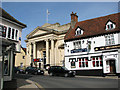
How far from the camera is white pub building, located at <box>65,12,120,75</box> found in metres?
23.0

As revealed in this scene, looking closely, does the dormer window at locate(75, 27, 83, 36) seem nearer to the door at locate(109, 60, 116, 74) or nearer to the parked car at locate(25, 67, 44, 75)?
the door at locate(109, 60, 116, 74)

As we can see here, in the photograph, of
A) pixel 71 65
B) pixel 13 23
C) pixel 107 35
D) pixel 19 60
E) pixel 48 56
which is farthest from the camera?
pixel 19 60

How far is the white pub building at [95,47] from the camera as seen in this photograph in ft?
75.5

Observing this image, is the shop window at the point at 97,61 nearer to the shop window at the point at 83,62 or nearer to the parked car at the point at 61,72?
the shop window at the point at 83,62

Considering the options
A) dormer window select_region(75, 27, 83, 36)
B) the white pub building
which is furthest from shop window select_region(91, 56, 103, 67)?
dormer window select_region(75, 27, 83, 36)

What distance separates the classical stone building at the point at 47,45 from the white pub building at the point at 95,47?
8839 millimetres

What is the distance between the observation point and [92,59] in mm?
25312

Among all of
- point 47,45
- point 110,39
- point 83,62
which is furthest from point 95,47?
point 47,45

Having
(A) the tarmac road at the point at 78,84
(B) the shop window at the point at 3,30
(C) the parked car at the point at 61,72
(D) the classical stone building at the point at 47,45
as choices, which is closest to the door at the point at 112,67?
(C) the parked car at the point at 61,72

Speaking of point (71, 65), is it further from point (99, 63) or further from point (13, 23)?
point (13, 23)

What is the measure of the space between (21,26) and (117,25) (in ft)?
50.0

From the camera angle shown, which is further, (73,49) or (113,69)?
(73,49)

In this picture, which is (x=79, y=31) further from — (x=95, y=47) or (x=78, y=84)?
(x=78, y=84)

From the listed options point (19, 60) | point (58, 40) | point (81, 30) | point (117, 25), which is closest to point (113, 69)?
point (117, 25)
